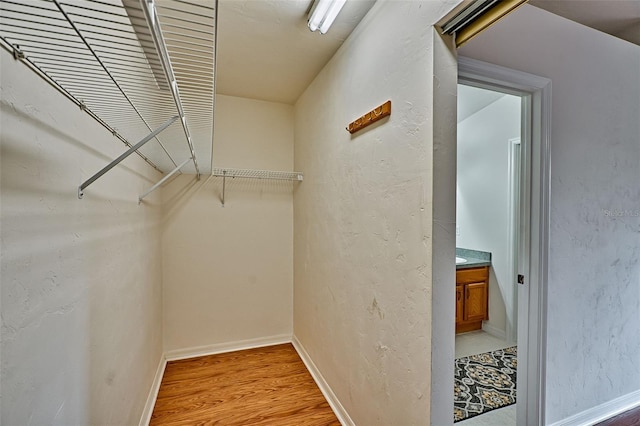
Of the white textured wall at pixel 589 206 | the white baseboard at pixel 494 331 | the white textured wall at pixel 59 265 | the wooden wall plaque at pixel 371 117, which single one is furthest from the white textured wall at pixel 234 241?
the white baseboard at pixel 494 331

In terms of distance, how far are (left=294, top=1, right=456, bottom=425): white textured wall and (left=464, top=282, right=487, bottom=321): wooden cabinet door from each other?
1.80 m

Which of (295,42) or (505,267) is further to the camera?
(505,267)

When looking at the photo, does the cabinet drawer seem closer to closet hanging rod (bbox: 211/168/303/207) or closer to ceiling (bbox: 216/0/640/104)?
closet hanging rod (bbox: 211/168/303/207)

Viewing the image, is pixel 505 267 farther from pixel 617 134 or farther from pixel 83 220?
pixel 83 220

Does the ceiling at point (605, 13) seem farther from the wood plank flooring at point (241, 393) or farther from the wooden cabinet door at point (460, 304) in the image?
the wood plank flooring at point (241, 393)

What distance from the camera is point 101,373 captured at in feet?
3.48

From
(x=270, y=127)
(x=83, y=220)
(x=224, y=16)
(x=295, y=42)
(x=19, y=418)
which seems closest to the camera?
(x=19, y=418)

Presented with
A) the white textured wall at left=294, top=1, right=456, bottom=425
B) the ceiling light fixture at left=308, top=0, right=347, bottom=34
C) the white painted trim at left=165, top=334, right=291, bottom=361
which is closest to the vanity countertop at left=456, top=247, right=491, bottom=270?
the white textured wall at left=294, top=1, right=456, bottom=425

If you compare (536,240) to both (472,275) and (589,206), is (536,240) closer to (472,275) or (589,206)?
(589,206)

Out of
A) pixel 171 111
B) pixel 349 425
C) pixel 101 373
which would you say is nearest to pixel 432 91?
pixel 171 111

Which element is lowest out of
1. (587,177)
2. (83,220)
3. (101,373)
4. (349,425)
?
(349,425)

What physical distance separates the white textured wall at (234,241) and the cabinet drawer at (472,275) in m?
1.83

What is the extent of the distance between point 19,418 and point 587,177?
2.63 metres

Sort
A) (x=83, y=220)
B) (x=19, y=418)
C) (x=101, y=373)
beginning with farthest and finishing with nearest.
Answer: (x=101, y=373) → (x=83, y=220) → (x=19, y=418)
